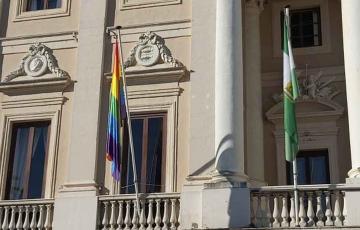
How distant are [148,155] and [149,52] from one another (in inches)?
96.8

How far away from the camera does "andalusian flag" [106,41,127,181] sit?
52.3 feet

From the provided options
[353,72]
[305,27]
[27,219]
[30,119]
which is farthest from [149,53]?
[353,72]

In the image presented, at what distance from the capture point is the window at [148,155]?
16938 millimetres

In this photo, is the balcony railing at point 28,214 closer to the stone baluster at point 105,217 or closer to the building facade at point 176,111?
the building facade at point 176,111

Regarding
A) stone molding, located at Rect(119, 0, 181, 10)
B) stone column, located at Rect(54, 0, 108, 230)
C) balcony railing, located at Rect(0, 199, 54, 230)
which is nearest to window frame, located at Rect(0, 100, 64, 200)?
stone column, located at Rect(54, 0, 108, 230)

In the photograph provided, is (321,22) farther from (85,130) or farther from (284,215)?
(85,130)

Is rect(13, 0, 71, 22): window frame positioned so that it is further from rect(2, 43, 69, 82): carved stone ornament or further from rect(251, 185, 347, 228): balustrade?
rect(251, 185, 347, 228): balustrade

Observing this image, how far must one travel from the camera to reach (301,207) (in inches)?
596

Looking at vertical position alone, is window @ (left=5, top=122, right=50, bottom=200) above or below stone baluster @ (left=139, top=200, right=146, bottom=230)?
above

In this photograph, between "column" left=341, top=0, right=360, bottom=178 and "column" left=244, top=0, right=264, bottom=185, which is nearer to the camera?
"column" left=341, top=0, right=360, bottom=178

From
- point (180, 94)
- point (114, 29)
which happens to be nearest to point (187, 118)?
point (180, 94)

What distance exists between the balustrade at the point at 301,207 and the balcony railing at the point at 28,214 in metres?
4.59

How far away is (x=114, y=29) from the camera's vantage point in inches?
720

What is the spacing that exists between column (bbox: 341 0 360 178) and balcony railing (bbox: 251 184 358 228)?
60cm
